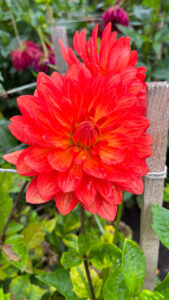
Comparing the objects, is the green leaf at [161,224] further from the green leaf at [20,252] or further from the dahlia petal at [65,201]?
the green leaf at [20,252]

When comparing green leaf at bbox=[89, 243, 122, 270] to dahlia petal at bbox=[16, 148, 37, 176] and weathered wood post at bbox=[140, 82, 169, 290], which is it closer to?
weathered wood post at bbox=[140, 82, 169, 290]

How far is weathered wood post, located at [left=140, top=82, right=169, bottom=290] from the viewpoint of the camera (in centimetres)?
42

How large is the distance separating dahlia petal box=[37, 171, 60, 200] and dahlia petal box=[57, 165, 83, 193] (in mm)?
14

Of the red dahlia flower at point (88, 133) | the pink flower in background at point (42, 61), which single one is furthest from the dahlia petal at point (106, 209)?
the pink flower in background at point (42, 61)

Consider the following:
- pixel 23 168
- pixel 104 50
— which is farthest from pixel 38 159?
pixel 104 50

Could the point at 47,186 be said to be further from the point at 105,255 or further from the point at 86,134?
the point at 105,255

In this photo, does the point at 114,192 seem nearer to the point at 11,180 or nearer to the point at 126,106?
the point at 126,106

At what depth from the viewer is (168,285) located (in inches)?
17.2

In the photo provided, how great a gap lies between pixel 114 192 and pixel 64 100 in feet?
0.50

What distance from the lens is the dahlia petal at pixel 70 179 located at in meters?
0.36

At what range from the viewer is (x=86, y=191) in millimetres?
371

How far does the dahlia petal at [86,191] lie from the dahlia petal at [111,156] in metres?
0.04

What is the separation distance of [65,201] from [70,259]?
0.18 metres

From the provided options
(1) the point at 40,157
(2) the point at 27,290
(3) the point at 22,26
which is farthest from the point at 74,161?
(3) the point at 22,26
